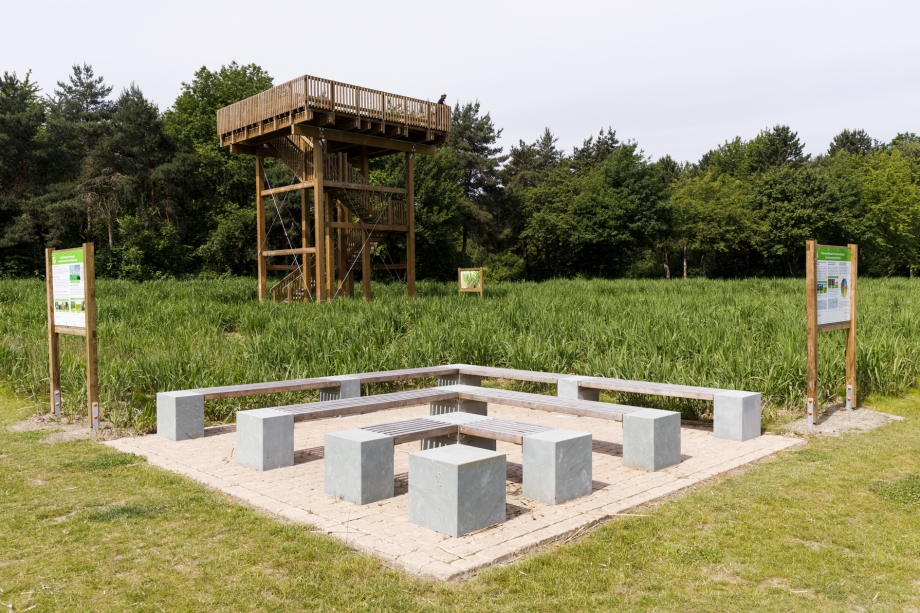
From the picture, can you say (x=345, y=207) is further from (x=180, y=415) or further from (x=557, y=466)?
(x=557, y=466)

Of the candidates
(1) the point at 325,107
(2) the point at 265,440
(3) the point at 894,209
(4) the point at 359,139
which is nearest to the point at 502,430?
(2) the point at 265,440

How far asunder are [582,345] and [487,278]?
45050mm

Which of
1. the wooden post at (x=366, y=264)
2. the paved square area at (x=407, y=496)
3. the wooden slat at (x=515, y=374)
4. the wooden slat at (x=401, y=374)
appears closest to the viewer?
the paved square area at (x=407, y=496)

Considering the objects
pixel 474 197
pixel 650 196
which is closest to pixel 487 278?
pixel 474 197

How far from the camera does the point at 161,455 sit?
21.8ft

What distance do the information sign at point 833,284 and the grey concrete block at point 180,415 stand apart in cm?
726

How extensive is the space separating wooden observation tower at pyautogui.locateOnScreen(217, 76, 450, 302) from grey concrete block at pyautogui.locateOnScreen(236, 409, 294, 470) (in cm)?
1513

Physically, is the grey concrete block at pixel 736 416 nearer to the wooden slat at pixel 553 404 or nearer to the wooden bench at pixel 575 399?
the wooden bench at pixel 575 399

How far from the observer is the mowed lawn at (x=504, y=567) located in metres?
3.47

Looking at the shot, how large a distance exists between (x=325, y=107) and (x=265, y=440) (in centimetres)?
1584

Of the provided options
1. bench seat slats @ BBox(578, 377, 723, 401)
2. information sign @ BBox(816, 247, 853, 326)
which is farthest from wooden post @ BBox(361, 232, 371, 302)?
information sign @ BBox(816, 247, 853, 326)

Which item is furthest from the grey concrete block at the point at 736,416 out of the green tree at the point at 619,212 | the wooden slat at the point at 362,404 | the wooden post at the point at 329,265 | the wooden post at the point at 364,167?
the green tree at the point at 619,212

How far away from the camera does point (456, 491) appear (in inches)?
170

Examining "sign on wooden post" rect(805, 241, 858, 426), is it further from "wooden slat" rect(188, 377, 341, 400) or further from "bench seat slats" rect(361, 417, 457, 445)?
"wooden slat" rect(188, 377, 341, 400)
